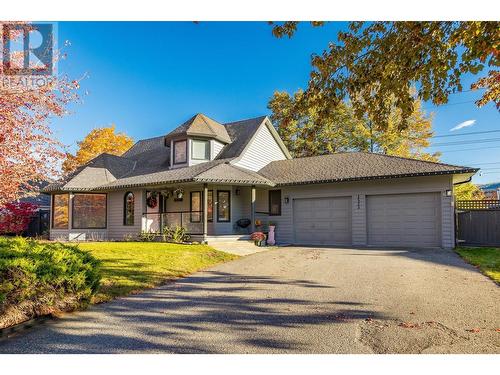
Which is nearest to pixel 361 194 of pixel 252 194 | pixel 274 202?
pixel 274 202

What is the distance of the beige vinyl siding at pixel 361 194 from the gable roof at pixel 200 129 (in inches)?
166

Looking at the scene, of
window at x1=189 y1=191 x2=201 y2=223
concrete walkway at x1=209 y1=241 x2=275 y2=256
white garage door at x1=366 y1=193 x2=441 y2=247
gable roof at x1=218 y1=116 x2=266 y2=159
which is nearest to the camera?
concrete walkway at x1=209 y1=241 x2=275 y2=256

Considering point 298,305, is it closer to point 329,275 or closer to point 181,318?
point 181,318

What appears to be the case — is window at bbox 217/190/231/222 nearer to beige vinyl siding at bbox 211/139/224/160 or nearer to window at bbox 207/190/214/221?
window at bbox 207/190/214/221

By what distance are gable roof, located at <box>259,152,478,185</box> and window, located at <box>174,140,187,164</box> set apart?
4219 millimetres

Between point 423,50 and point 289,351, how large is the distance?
5.06 metres

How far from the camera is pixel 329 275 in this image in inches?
304

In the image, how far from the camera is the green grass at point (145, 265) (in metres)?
6.52

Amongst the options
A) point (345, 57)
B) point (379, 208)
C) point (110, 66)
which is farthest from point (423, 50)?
point (379, 208)

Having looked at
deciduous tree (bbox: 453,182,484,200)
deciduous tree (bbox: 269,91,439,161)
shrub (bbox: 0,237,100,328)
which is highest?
deciduous tree (bbox: 269,91,439,161)

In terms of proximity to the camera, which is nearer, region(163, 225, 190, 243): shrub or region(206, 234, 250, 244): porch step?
region(206, 234, 250, 244): porch step

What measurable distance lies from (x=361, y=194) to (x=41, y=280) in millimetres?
12325

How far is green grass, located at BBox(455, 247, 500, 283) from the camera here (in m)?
7.68

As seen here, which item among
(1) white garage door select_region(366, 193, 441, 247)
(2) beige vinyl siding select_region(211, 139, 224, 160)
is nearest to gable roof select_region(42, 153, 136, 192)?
(2) beige vinyl siding select_region(211, 139, 224, 160)
